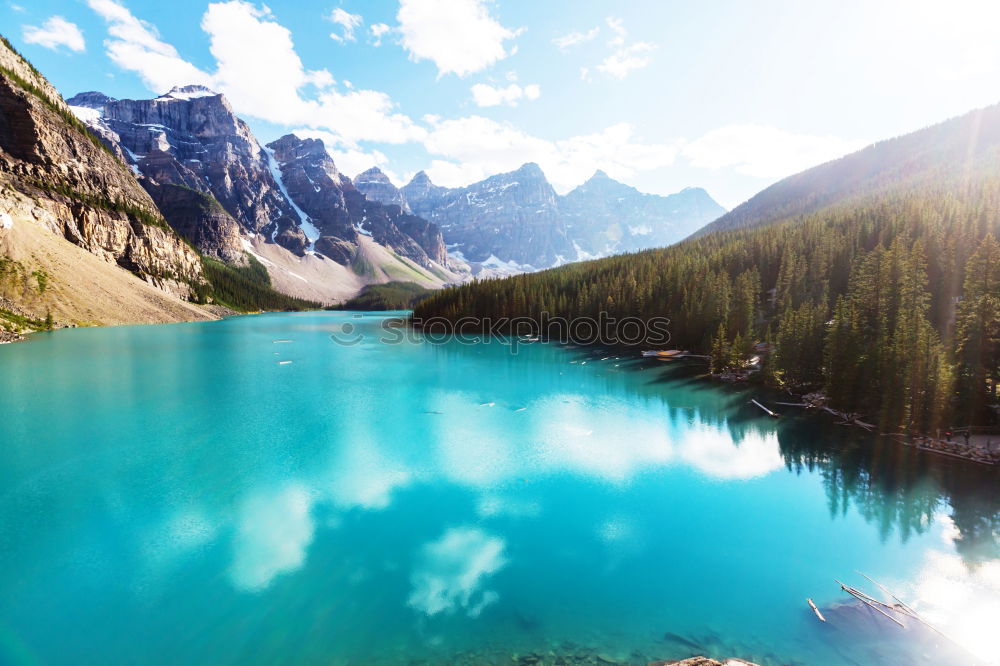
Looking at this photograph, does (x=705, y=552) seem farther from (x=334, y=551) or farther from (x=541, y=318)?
(x=541, y=318)

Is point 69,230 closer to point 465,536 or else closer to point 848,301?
point 465,536

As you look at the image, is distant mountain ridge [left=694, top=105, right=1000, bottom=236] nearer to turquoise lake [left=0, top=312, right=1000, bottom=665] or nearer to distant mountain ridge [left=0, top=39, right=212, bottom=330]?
turquoise lake [left=0, top=312, right=1000, bottom=665]

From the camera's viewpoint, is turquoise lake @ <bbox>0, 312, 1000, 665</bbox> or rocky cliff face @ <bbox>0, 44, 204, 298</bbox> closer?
turquoise lake @ <bbox>0, 312, 1000, 665</bbox>

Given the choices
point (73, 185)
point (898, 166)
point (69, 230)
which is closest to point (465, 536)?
point (69, 230)

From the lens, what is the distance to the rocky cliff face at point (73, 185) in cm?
8769

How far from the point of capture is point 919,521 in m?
16.2

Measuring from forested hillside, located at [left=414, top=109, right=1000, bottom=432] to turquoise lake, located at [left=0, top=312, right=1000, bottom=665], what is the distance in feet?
13.8

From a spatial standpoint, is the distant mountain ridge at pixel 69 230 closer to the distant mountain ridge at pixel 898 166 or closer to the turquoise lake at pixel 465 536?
the turquoise lake at pixel 465 536

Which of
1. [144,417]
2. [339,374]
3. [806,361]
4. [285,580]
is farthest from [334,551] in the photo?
[806,361]

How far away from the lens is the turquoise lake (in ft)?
32.0

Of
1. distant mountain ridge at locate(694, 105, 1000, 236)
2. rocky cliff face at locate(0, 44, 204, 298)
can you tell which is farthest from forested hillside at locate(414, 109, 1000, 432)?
rocky cliff face at locate(0, 44, 204, 298)

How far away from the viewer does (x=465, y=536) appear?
47.0 feet

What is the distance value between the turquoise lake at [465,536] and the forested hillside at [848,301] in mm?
4193

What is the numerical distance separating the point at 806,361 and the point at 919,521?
2166 cm
